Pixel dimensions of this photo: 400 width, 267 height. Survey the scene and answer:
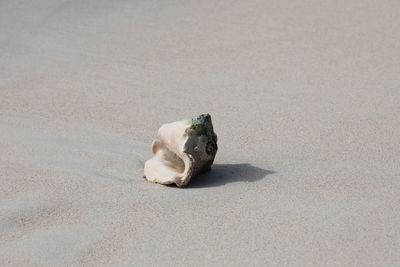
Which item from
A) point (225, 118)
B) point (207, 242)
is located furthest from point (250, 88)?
point (207, 242)

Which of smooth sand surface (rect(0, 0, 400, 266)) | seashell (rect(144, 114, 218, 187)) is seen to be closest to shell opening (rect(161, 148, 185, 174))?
seashell (rect(144, 114, 218, 187))

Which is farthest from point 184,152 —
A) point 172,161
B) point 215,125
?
point 215,125

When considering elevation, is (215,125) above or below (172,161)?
above

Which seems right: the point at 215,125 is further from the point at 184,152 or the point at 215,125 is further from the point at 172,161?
the point at 184,152

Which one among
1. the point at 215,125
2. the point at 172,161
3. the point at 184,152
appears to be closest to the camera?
the point at 184,152

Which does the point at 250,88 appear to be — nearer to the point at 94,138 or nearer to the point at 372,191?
the point at 94,138

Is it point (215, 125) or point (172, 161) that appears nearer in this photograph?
point (172, 161)

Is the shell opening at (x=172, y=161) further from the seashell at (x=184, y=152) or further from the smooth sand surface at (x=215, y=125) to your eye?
the smooth sand surface at (x=215, y=125)
